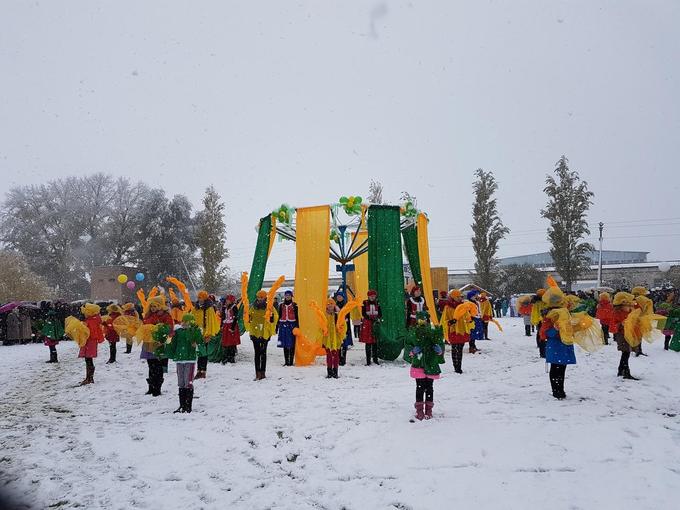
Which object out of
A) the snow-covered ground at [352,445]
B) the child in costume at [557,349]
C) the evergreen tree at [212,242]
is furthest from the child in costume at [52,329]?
the evergreen tree at [212,242]

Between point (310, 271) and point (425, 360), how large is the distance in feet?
23.5

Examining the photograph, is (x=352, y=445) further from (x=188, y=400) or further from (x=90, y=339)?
(x=90, y=339)

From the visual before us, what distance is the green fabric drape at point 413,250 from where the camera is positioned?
1582cm

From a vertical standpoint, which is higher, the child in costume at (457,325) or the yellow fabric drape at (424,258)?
the yellow fabric drape at (424,258)

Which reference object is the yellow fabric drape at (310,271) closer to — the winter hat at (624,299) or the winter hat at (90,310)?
the winter hat at (90,310)

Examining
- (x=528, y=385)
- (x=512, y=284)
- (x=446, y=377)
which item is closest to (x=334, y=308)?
(x=446, y=377)

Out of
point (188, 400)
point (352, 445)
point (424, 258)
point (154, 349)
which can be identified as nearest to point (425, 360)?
point (352, 445)

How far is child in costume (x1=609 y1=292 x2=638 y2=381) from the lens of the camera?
30.5 ft

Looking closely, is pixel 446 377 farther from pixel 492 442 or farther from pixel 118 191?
pixel 118 191

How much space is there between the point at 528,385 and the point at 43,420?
838cm

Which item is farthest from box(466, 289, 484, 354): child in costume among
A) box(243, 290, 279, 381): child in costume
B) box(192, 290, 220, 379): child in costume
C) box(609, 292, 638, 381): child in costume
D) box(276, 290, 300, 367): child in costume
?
box(192, 290, 220, 379): child in costume

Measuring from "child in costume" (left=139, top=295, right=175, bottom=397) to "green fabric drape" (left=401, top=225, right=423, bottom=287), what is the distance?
8500 millimetres

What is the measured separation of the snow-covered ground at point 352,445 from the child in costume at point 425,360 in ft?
0.87

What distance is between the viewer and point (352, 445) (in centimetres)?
595
